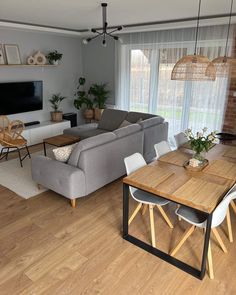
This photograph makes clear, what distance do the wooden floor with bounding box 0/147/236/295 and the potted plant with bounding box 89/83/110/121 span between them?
3.86 meters

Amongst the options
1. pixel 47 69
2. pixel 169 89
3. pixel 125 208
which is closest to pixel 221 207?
pixel 125 208

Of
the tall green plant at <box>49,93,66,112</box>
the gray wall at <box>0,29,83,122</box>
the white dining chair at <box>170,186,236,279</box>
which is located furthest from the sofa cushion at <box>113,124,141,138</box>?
the gray wall at <box>0,29,83,122</box>

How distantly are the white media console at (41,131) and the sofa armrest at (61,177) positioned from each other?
234cm

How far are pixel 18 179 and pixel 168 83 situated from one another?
3832mm

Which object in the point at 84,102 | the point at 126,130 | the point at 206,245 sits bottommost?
the point at 206,245

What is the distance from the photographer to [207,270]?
231cm

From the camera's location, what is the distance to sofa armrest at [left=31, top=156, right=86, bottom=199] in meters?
3.21

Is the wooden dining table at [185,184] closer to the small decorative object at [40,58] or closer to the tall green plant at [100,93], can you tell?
the tall green plant at [100,93]

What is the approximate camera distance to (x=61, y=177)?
3270 mm

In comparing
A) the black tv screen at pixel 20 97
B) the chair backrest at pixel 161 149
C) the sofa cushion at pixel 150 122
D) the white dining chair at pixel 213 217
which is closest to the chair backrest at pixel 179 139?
the chair backrest at pixel 161 149

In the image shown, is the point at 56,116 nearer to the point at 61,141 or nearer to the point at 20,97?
the point at 20,97

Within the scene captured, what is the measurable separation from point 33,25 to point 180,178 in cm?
445

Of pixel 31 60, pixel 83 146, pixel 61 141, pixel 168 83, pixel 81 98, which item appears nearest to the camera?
pixel 83 146

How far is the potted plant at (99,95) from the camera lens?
22.1 feet
